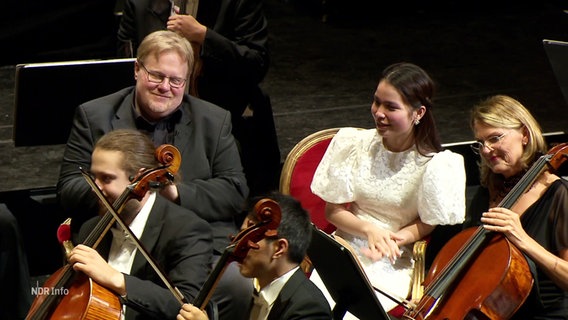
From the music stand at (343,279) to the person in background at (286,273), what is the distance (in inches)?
2.7

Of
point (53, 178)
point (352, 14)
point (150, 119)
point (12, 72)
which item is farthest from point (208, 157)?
point (352, 14)

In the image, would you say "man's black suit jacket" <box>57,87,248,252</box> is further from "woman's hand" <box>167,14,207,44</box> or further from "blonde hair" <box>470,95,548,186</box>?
"blonde hair" <box>470,95,548,186</box>

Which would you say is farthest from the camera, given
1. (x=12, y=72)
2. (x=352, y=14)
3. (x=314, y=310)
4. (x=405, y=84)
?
(x=352, y=14)

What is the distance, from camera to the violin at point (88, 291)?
3279mm

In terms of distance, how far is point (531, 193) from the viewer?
12.5ft

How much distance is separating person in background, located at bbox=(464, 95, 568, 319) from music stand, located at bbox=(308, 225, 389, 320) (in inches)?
21.2

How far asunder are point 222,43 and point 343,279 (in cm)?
160

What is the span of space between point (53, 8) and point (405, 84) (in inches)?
117

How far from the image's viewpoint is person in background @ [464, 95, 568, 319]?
12.3 ft

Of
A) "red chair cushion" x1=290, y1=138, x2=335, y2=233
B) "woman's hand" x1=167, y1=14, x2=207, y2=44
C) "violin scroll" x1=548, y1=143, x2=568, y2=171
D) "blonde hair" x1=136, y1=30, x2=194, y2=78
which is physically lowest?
"red chair cushion" x1=290, y1=138, x2=335, y2=233

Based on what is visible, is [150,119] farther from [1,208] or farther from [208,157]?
[1,208]

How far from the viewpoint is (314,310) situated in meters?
3.36

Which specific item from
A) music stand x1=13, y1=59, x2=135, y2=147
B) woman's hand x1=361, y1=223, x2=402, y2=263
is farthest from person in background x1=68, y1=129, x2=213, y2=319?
music stand x1=13, y1=59, x2=135, y2=147

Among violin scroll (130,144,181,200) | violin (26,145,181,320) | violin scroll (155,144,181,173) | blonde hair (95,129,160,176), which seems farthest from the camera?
blonde hair (95,129,160,176)
